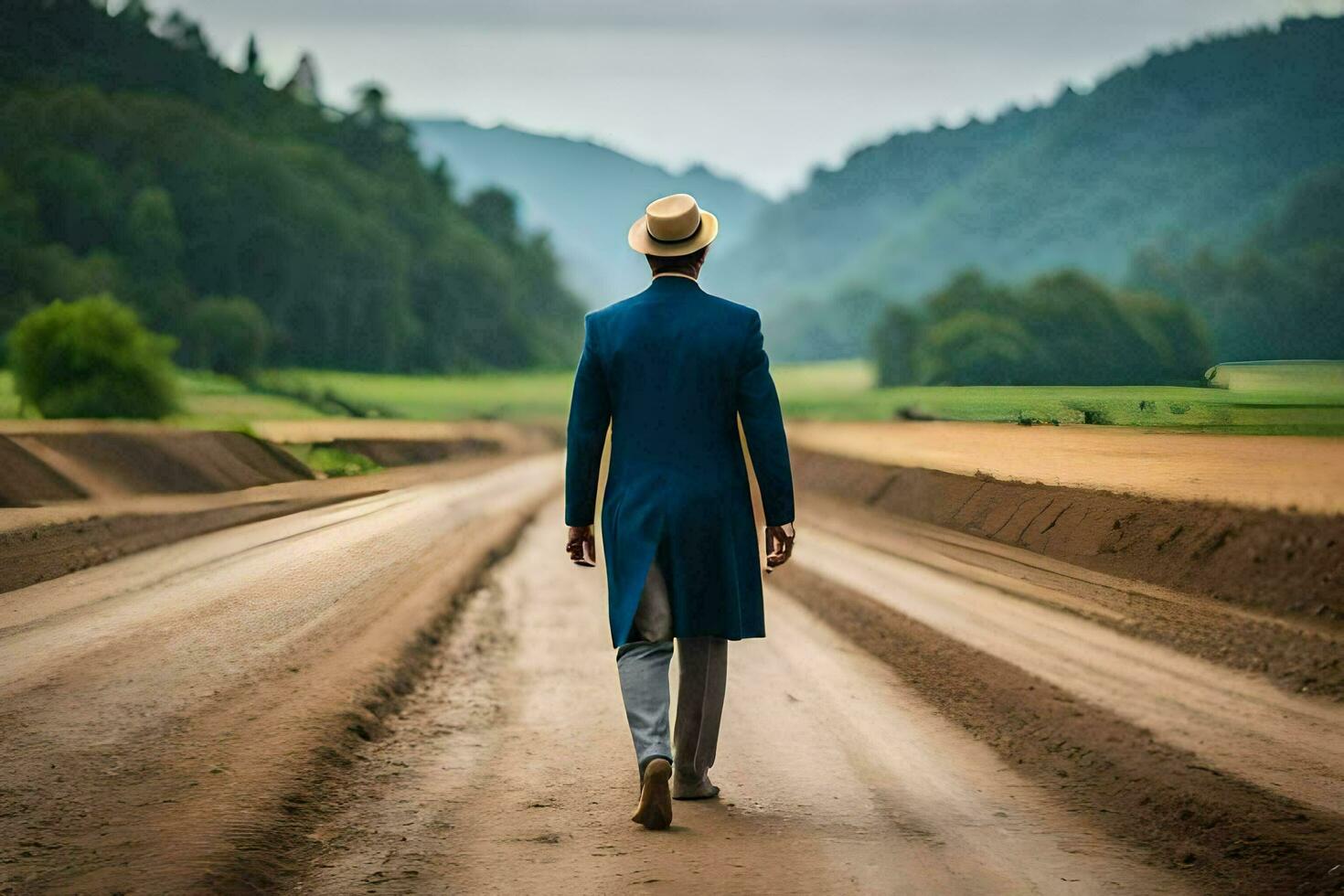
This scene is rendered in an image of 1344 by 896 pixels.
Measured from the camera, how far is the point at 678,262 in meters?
5.37

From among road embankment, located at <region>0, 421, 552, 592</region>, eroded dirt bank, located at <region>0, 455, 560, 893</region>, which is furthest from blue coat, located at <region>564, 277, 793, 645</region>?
road embankment, located at <region>0, 421, 552, 592</region>

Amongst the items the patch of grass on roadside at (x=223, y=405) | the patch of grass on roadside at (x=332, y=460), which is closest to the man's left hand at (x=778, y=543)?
the patch of grass on roadside at (x=332, y=460)

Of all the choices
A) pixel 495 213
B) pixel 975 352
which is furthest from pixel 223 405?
pixel 495 213

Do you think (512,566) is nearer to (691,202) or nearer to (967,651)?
(967,651)

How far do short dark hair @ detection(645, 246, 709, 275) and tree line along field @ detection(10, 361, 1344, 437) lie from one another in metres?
2.40

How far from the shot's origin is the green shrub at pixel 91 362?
6.12m

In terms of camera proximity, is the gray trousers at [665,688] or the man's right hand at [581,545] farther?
the man's right hand at [581,545]

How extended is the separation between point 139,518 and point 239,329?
144cm

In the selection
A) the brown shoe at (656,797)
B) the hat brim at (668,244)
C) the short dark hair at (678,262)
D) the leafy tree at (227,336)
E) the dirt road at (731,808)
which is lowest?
the dirt road at (731,808)

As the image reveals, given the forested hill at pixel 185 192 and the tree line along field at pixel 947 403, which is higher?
the forested hill at pixel 185 192

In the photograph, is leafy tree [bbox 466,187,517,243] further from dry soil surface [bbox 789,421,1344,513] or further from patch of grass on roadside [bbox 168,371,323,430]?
dry soil surface [bbox 789,421,1344,513]

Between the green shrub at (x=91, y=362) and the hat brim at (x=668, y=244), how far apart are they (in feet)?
8.58

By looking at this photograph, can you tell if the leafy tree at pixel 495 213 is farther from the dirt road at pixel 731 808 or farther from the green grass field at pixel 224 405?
the dirt road at pixel 731 808

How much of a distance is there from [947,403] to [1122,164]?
130 inches
